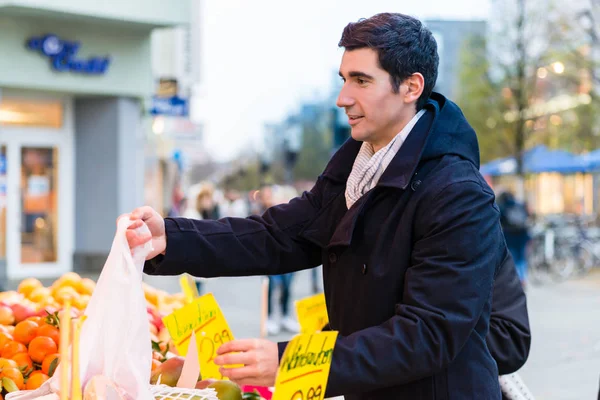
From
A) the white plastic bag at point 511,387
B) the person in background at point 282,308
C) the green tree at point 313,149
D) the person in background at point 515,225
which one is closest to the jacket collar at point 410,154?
the white plastic bag at point 511,387

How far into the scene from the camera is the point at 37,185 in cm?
1520

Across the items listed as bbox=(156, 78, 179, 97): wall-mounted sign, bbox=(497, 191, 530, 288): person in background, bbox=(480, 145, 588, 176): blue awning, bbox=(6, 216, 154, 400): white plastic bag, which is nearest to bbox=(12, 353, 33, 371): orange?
bbox=(6, 216, 154, 400): white plastic bag

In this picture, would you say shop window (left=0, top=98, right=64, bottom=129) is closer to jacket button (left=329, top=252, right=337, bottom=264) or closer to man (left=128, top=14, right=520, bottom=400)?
man (left=128, top=14, right=520, bottom=400)

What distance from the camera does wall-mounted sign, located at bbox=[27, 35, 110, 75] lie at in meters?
14.1

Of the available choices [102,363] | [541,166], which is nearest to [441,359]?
[102,363]

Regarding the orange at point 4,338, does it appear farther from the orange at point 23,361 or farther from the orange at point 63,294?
the orange at point 63,294

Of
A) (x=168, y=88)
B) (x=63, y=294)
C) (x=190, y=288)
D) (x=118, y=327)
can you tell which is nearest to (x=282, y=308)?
(x=63, y=294)

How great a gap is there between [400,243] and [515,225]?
12.2 meters

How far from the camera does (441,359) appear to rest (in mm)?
1805

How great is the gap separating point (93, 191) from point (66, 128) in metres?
1.31

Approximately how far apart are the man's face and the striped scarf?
24mm

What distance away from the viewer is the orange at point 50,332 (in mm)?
2976

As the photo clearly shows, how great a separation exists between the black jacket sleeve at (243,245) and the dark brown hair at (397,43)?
0.52 meters

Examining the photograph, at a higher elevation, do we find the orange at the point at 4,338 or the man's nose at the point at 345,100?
the man's nose at the point at 345,100
